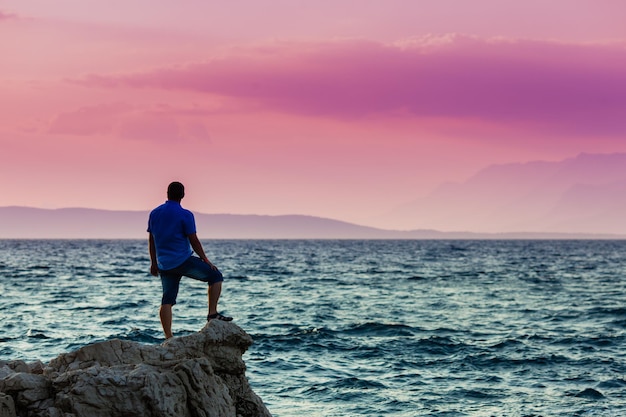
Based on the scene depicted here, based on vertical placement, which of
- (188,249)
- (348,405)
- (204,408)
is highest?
(188,249)

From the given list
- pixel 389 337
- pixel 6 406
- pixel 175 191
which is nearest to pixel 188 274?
pixel 175 191

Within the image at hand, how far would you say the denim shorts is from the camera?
11914 millimetres

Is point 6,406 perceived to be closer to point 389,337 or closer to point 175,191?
point 175,191

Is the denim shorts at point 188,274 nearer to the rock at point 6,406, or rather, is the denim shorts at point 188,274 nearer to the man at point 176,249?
the man at point 176,249

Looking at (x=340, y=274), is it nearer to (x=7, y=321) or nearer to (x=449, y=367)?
(x=7, y=321)

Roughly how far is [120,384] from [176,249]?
293 cm

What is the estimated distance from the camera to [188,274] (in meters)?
12.1

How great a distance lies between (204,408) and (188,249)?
2.88 m

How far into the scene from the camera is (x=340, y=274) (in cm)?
6147

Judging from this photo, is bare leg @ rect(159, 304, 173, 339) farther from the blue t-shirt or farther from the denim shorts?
the blue t-shirt

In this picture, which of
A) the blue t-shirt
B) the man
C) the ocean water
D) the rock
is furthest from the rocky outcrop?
the ocean water

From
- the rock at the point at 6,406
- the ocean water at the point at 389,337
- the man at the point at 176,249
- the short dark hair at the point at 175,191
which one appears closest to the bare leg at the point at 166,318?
the man at the point at 176,249

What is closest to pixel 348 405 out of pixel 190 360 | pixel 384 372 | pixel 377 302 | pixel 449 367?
pixel 384 372

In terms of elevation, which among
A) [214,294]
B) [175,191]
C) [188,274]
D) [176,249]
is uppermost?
[175,191]
